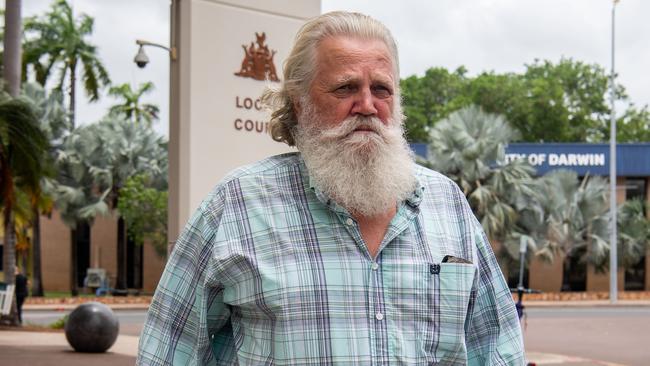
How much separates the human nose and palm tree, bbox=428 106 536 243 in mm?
31595

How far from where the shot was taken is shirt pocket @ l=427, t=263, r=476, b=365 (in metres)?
2.38

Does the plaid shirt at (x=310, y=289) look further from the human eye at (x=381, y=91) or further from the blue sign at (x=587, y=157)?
the blue sign at (x=587, y=157)

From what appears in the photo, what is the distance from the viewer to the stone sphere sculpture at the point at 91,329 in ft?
53.1

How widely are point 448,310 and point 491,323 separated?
0.22 meters

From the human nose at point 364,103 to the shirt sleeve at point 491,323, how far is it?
18.0 inches

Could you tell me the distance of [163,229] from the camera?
38.9 meters

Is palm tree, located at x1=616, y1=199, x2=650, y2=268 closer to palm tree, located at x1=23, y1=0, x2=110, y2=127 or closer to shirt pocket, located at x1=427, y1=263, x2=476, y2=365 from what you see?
palm tree, located at x1=23, y1=0, x2=110, y2=127

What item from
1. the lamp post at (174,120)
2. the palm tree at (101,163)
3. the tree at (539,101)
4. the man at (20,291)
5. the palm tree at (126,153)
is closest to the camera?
the lamp post at (174,120)

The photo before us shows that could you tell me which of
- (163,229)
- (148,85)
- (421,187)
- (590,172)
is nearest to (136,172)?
(163,229)

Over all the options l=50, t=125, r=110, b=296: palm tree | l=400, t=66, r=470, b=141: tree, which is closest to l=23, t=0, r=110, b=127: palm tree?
l=50, t=125, r=110, b=296: palm tree

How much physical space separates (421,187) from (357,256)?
0.33m

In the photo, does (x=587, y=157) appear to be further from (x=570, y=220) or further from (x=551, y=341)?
(x=551, y=341)

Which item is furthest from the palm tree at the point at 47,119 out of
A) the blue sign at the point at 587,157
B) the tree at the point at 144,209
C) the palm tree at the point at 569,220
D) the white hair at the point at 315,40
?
the white hair at the point at 315,40

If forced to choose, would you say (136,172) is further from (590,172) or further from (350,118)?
(350,118)
